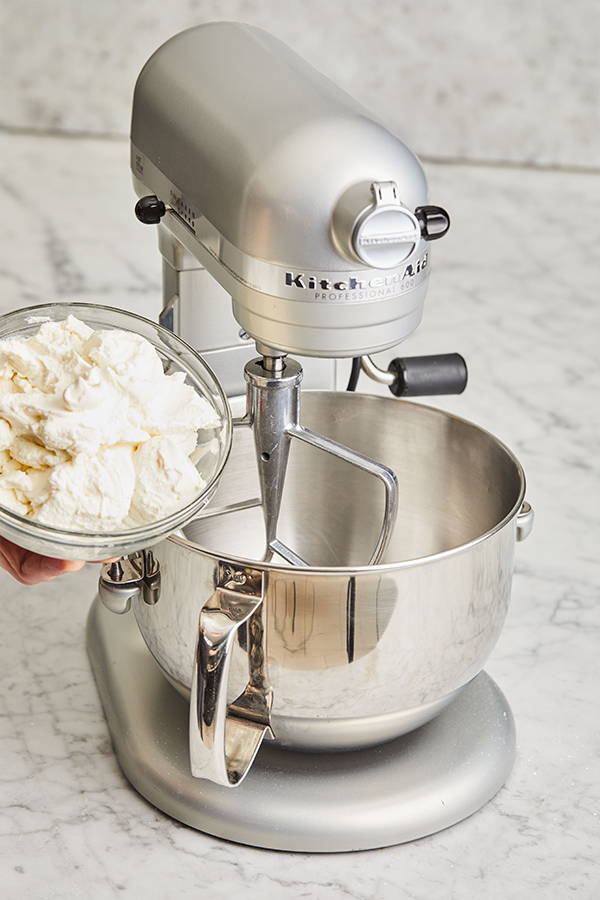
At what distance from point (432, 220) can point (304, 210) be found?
6cm

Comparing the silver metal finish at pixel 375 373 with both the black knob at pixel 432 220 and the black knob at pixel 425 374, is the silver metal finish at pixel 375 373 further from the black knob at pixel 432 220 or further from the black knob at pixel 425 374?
the black knob at pixel 432 220

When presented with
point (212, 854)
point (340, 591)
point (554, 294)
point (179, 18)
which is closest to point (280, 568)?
point (340, 591)

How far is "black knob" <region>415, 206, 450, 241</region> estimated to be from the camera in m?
0.55

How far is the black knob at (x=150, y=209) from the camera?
67cm

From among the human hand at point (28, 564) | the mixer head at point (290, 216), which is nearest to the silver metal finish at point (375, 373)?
the mixer head at point (290, 216)

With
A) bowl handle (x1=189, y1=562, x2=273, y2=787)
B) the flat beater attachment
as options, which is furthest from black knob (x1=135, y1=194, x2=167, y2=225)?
bowl handle (x1=189, y1=562, x2=273, y2=787)

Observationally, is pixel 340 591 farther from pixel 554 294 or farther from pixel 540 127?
pixel 540 127

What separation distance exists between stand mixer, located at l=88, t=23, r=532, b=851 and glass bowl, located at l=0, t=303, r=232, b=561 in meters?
0.03

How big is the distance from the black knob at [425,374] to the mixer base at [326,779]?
18cm

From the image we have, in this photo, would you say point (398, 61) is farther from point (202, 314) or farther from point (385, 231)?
point (385, 231)

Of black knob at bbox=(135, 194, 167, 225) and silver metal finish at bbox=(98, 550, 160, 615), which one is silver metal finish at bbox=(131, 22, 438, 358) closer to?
black knob at bbox=(135, 194, 167, 225)

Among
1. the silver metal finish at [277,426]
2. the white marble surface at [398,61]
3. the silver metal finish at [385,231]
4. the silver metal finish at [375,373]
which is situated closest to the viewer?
the silver metal finish at [385,231]

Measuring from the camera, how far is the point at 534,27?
1.59m

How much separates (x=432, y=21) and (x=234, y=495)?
1.01 m
